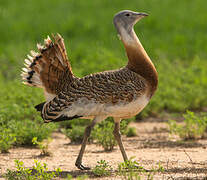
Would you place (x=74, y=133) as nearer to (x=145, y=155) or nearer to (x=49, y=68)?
(x=145, y=155)

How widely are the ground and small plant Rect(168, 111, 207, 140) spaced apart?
13cm

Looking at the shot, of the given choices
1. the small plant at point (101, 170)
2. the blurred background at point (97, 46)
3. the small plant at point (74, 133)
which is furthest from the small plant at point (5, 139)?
the small plant at point (101, 170)

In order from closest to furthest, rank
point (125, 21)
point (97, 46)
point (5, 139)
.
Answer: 1. point (125, 21)
2. point (5, 139)
3. point (97, 46)

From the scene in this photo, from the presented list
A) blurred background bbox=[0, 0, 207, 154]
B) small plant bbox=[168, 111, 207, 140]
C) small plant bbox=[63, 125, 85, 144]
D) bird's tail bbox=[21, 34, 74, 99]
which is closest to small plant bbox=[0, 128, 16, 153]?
blurred background bbox=[0, 0, 207, 154]

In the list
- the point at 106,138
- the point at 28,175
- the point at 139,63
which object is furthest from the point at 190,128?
the point at 28,175

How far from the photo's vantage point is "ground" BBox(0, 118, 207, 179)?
5559 mm

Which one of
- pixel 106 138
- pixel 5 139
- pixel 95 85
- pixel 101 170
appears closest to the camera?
pixel 101 170

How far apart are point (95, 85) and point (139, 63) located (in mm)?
556

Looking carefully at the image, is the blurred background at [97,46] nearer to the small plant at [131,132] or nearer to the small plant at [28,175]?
the small plant at [131,132]

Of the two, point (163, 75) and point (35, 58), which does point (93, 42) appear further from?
point (35, 58)

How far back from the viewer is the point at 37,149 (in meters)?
7.09

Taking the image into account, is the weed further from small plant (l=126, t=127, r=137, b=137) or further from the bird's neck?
the bird's neck

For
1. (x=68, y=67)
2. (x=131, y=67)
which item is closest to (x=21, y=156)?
(x=68, y=67)

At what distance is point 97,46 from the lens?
535 inches
